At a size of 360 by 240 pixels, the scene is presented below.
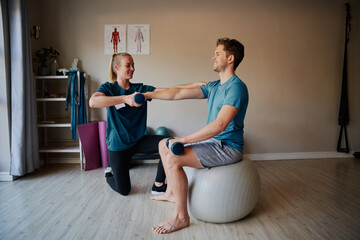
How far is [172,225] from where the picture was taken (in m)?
1.71

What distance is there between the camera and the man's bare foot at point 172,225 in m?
1.69

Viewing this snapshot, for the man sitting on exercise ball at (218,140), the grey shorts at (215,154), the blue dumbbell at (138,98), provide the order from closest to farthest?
the man sitting on exercise ball at (218,140), the grey shorts at (215,154), the blue dumbbell at (138,98)

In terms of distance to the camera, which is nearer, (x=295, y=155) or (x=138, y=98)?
(x=138, y=98)

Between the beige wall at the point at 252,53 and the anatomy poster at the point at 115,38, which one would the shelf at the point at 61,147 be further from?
the anatomy poster at the point at 115,38

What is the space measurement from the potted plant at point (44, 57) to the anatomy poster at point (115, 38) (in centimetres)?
71

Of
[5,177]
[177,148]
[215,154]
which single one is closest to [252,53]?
[215,154]

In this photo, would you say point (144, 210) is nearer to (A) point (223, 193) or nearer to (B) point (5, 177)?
(A) point (223, 193)

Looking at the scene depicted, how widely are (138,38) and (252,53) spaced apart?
5.75 feet

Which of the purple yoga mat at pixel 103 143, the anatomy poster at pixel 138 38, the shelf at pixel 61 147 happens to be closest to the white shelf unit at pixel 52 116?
the shelf at pixel 61 147

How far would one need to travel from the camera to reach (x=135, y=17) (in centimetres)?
361

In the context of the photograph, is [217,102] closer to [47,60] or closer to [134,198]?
[134,198]

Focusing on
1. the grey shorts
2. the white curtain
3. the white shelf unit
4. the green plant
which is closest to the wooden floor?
the white curtain

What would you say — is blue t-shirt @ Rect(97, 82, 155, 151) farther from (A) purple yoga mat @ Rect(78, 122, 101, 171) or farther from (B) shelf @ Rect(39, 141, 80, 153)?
(B) shelf @ Rect(39, 141, 80, 153)

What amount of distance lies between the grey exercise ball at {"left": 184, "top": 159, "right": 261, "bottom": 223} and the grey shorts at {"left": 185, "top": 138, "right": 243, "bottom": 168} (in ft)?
0.15
